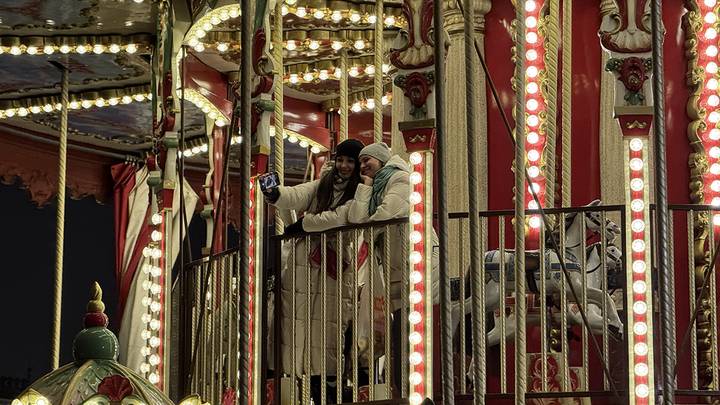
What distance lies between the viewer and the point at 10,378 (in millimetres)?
20422

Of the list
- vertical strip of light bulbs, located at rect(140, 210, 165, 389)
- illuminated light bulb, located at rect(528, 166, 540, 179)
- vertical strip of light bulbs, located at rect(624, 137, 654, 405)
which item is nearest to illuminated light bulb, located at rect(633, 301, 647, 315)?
vertical strip of light bulbs, located at rect(624, 137, 654, 405)

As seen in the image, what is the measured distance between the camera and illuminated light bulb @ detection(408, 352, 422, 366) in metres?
9.42

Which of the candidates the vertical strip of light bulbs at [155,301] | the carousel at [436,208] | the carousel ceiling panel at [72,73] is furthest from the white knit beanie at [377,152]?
the carousel ceiling panel at [72,73]

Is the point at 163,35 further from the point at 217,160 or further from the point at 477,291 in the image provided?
the point at 477,291

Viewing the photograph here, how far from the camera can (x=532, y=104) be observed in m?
11.4

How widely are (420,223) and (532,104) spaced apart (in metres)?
2.15

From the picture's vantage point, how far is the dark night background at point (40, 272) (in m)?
20.7

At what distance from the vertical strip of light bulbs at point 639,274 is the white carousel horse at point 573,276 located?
1.55 feet

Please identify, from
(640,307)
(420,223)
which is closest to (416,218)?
(420,223)

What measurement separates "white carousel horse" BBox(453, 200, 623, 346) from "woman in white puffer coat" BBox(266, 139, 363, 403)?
90 cm

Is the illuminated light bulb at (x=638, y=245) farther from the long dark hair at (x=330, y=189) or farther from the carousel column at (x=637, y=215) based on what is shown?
the long dark hair at (x=330, y=189)

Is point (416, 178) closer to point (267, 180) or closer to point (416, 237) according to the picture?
point (416, 237)

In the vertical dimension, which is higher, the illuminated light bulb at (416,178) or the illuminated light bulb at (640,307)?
the illuminated light bulb at (416,178)

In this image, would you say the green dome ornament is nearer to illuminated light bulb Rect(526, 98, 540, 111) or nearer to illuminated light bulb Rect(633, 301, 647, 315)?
illuminated light bulb Rect(633, 301, 647, 315)
